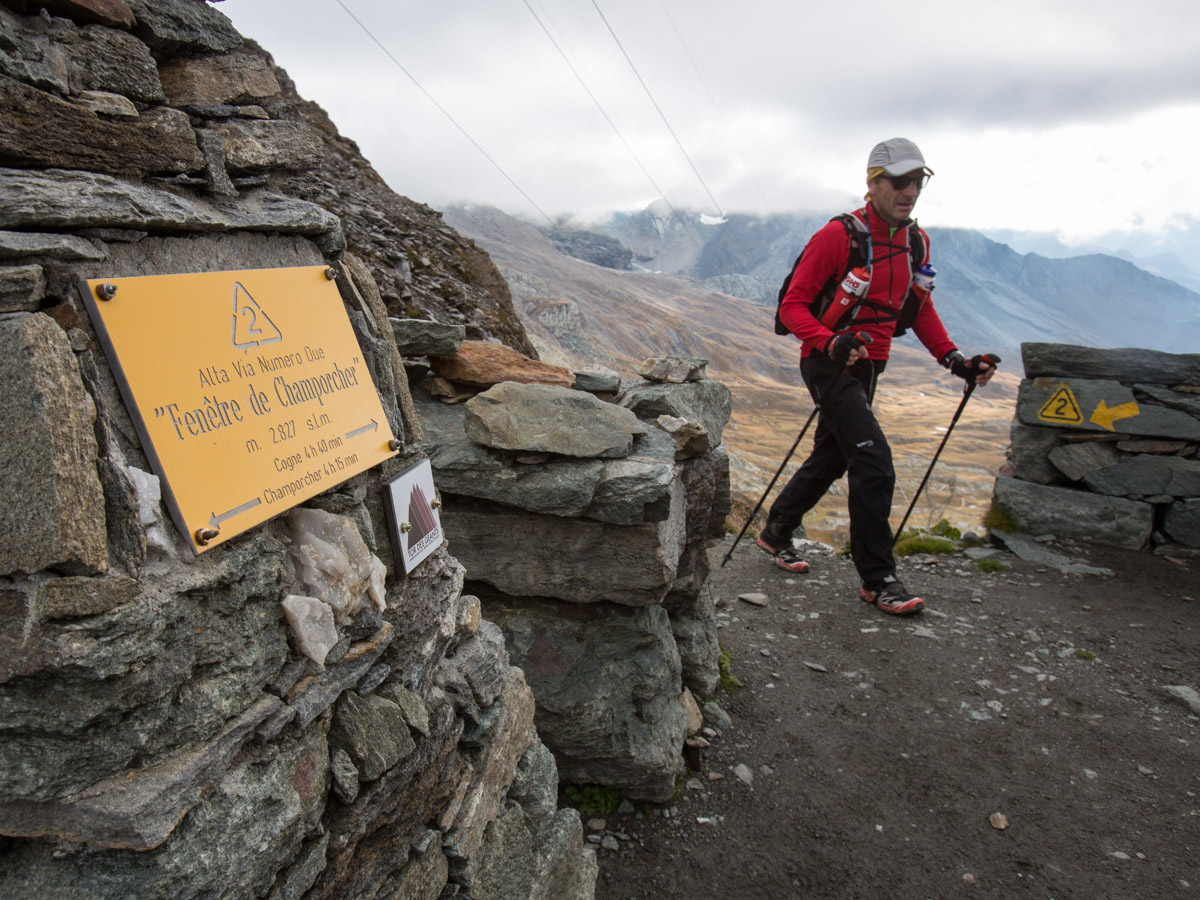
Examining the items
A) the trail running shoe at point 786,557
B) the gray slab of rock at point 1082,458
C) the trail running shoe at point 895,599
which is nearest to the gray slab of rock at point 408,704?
the trail running shoe at point 895,599

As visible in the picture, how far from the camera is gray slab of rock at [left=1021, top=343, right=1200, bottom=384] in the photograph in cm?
932

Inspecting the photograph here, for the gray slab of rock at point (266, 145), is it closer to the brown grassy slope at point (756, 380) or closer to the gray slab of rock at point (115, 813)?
the gray slab of rock at point (115, 813)

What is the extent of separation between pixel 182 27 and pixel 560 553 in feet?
11.4

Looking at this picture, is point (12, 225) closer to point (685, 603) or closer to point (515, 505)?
point (515, 505)

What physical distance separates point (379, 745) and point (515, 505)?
2.29m

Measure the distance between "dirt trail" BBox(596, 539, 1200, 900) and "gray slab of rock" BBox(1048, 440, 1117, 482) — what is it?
6.62 feet

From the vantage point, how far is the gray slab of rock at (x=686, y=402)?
587 centimetres

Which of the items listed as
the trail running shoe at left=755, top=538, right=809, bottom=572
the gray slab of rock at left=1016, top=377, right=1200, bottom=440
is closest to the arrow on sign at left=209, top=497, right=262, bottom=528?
the trail running shoe at left=755, top=538, right=809, bottom=572

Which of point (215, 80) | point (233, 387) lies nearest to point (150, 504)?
point (233, 387)

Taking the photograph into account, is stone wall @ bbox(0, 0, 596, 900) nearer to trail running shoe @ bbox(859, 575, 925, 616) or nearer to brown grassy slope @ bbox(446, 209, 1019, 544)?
trail running shoe @ bbox(859, 575, 925, 616)

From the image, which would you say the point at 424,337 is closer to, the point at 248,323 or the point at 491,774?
the point at 248,323

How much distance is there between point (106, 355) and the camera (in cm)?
182

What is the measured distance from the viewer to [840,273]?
22.3 feet

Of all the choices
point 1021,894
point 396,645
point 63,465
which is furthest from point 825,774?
point 63,465
